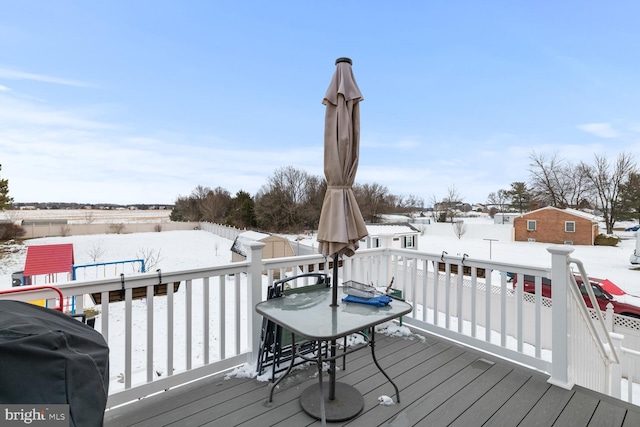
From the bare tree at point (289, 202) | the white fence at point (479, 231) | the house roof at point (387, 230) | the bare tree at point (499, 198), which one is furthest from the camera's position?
the bare tree at point (499, 198)

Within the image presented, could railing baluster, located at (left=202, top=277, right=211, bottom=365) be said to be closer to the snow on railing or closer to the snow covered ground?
the snow on railing

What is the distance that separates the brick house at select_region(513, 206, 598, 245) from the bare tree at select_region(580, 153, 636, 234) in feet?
12.6

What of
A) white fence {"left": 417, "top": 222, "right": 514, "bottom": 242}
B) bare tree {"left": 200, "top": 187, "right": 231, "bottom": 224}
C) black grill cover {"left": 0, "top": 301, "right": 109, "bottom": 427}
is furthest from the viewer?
bare tree {"left": 200, "top": 187, "right": 231, "bottom": 224}

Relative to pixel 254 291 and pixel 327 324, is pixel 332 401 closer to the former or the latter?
pixel 327 324

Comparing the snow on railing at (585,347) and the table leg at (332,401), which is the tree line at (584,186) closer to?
the snow on railing at (585,347)

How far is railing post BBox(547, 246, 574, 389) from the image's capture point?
93.7 inches

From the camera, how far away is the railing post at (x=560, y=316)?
2.38m

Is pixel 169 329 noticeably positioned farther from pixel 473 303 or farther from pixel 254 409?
pixel 473 303

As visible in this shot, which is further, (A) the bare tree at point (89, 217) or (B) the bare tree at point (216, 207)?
(B) the bare tree at point (216, 207)

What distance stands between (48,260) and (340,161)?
10.3 meters

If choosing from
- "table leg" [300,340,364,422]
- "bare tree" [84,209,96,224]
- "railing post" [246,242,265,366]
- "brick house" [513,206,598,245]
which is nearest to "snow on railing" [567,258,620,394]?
"table leg" [300,340,364,422]

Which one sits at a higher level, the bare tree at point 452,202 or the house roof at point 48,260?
the bare tree at point 452,202

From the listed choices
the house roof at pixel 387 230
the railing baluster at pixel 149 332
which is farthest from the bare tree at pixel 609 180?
the railing baluster at pixel 149 332

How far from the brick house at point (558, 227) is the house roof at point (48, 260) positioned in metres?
27.7
